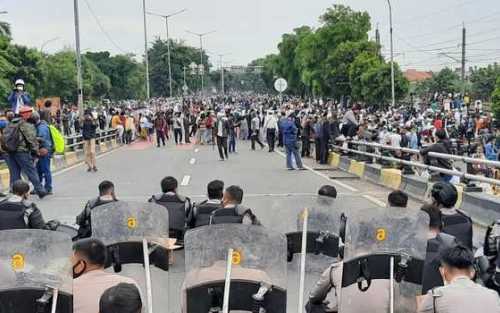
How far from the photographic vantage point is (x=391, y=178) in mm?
17609

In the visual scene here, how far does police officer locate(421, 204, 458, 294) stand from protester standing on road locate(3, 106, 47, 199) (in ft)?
33.2

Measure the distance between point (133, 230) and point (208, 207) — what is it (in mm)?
1973

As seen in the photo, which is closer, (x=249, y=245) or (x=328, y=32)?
(x=249, y=245)

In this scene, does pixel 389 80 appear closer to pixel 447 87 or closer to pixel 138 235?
pixel 447 87

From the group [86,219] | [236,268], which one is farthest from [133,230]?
[86,219]

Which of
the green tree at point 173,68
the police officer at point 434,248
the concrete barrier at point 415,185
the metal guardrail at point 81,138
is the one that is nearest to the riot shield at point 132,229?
the police officer at point 434,248

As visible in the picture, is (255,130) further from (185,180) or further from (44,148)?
(44,148)

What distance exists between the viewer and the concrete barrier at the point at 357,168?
20.3 metres

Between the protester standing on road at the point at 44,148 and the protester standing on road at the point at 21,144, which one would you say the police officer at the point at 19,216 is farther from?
the protester standing on road at the point at 44,148

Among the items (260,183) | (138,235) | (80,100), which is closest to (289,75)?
(80,100)

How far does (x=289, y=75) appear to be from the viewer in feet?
320

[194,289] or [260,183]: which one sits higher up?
[194,289]

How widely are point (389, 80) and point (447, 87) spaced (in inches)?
1225

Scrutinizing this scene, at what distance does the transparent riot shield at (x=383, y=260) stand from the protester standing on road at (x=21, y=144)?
10651mm
